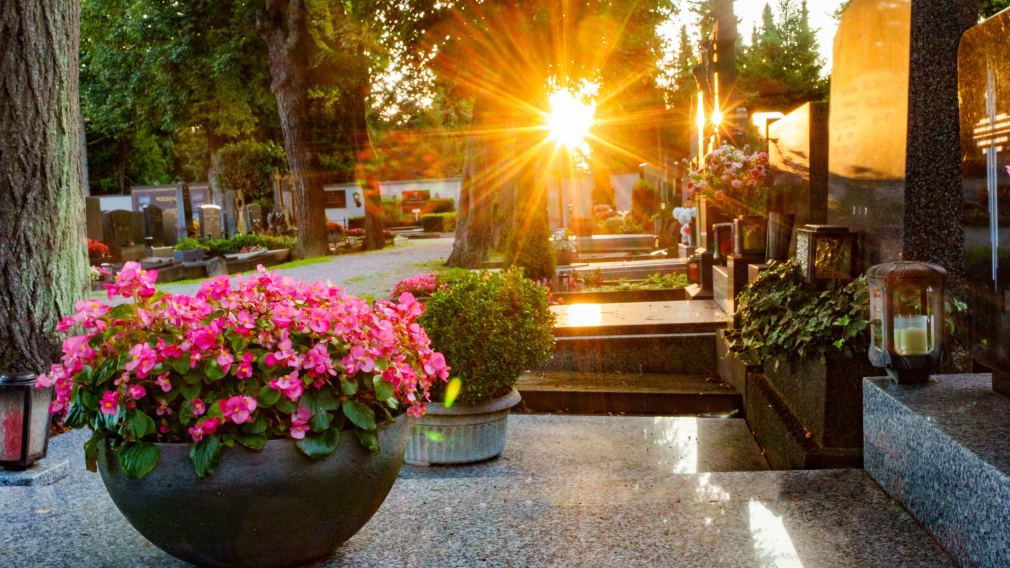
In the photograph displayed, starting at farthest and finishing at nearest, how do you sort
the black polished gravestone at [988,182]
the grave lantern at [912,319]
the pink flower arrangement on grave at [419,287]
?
the pink flower arrangement on grave at [419,287] < the grave lantern at [912,319] < the black polished gravestone at [988,182]

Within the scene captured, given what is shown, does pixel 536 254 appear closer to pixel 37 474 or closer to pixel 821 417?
pixel 821 417

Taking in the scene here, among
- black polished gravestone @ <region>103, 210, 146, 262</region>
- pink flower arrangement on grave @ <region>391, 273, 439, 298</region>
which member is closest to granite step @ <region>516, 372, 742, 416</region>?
pink flower arrangement on grave @ <region>391, 273, 439, 298</region>

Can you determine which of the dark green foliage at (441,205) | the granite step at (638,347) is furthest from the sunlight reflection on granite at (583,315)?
the dark green foliage at (441,205)

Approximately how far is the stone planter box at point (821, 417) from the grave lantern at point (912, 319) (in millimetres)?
778

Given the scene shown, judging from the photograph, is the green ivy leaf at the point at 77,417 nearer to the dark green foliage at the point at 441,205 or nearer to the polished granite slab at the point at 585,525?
the polished granite slab at the point at 585,525

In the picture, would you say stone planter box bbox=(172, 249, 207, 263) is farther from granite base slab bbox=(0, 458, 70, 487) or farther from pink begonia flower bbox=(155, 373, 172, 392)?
pink begonia flower bbox=(155, 373, 172, 392)

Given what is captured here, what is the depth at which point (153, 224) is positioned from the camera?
90.9 feet

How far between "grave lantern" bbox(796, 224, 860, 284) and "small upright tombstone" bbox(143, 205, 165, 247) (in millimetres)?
24235

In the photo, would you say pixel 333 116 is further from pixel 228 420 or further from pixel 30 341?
pixel 228 420

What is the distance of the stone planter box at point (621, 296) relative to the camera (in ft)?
39.1

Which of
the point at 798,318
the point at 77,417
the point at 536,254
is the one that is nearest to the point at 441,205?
the point at 536,254

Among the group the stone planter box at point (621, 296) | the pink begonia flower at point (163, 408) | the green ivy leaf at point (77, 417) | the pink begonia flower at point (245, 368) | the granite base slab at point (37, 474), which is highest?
the pink begonia flower at point (245, 368)

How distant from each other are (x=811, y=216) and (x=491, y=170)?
1305 cm

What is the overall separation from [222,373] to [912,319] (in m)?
3.00
